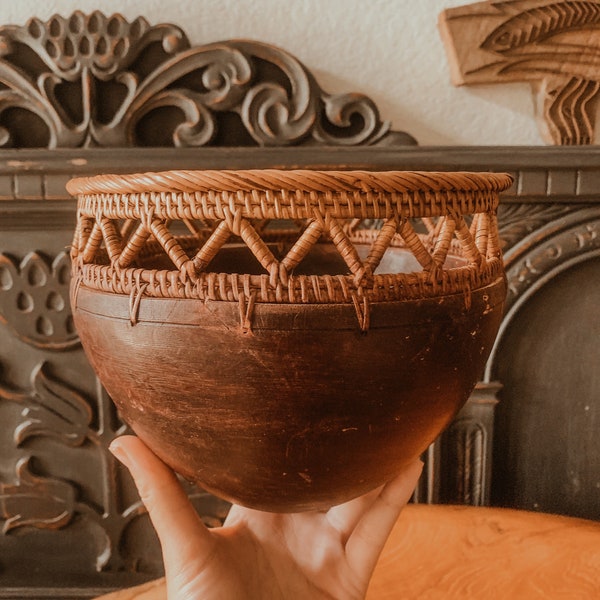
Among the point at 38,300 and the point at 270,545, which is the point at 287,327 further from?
the point at 38,300

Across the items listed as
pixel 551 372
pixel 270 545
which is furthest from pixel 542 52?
pixel 270 545

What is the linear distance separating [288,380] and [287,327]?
5cm

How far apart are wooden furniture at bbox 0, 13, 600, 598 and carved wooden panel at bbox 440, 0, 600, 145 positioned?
0.35ft

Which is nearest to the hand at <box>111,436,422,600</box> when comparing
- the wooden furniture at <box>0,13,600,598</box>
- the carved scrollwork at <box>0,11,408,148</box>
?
the wooden furniture at <box>0,13,600,598</box>

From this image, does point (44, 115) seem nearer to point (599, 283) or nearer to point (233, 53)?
point (233, 53)

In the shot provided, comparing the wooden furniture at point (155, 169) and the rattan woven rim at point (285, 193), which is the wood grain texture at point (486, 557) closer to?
the wooden furniture at point (155, 169)

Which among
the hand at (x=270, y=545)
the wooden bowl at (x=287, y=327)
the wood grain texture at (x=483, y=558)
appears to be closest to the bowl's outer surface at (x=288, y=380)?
the wooden bowl at (x=287, y=327)

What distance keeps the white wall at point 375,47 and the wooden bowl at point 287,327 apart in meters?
0.67

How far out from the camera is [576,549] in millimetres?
985

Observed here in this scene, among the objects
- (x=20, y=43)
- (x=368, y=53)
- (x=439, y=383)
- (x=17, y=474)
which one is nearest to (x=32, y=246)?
(x=20, y=43)

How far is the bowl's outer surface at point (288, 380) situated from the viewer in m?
0.48

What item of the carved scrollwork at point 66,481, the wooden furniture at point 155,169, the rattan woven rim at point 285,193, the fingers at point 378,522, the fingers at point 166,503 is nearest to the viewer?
the rattan woven rim at point 285,193

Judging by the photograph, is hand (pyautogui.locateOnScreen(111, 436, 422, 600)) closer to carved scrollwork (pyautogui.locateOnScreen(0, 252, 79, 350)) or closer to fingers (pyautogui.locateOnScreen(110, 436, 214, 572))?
fingers (pyautogui.locateOnScreen(110, 436, 214, 572))

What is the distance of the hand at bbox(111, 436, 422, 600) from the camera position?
0.69 metres
